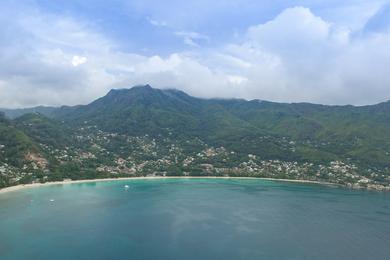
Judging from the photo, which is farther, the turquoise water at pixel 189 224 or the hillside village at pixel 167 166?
the hillside village at pixel 167 166

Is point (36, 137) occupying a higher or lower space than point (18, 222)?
higher

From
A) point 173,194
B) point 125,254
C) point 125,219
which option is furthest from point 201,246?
point 173,194

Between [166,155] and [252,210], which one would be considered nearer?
[252,210]

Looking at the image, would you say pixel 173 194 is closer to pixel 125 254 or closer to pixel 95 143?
pixel 125 254

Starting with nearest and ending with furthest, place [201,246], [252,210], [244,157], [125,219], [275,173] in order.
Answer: [201,246] → [125,219] → [252,210] → [275,173] → [244,157]

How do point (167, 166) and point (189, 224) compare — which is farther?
point (167, 166)

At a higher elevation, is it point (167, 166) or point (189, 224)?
point (167, 166)

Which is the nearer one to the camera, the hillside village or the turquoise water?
the turquoise water

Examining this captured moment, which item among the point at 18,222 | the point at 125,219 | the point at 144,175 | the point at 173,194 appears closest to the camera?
the point at 18,222
